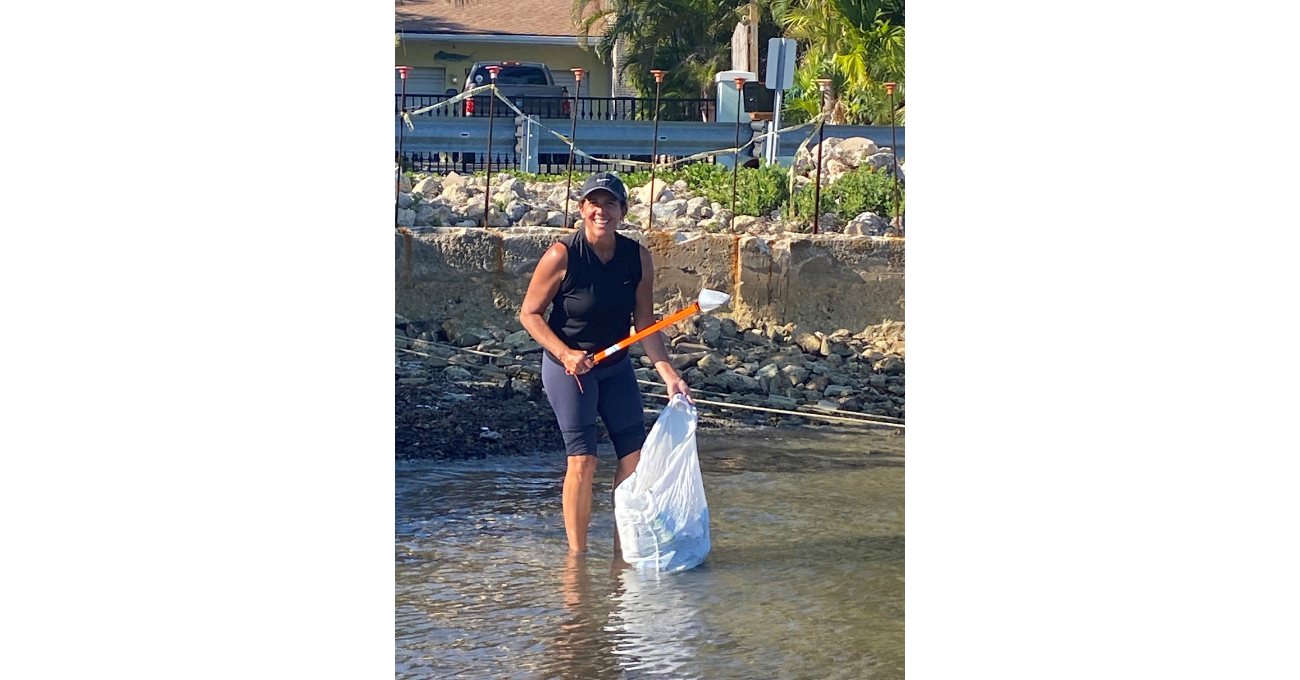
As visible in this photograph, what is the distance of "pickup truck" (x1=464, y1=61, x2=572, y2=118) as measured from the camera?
17.4 ft

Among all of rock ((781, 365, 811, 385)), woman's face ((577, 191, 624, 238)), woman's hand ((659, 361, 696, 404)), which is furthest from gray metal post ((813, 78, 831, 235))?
woman's hand ((659, 361, 696, 404))

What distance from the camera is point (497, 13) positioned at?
5.29 m

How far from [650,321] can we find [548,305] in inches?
13.9

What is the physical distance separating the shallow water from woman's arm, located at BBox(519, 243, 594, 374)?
78 centimetres

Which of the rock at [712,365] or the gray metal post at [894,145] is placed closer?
the gray metal post at [894,145]

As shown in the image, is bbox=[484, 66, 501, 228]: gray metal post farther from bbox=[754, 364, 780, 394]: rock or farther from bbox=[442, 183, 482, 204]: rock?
bbox=[754, 364, 780, 394]: rock

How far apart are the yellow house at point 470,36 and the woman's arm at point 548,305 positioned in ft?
2.84

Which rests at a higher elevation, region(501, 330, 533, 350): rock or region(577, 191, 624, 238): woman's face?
region(577, 191, 624, 238): woman's face

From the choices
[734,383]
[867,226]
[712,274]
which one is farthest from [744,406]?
[867,226]

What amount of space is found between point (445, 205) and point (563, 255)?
1.43 meters

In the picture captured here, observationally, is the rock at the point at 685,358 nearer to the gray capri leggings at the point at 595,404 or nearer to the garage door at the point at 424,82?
the gray capri leggings at the point at 595,404

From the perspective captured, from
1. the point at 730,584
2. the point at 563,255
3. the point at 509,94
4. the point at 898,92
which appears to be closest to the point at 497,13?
the point at 509,94

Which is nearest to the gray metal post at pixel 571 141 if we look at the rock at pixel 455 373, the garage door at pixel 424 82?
the garage door at pixel 424 82

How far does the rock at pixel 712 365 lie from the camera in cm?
628
